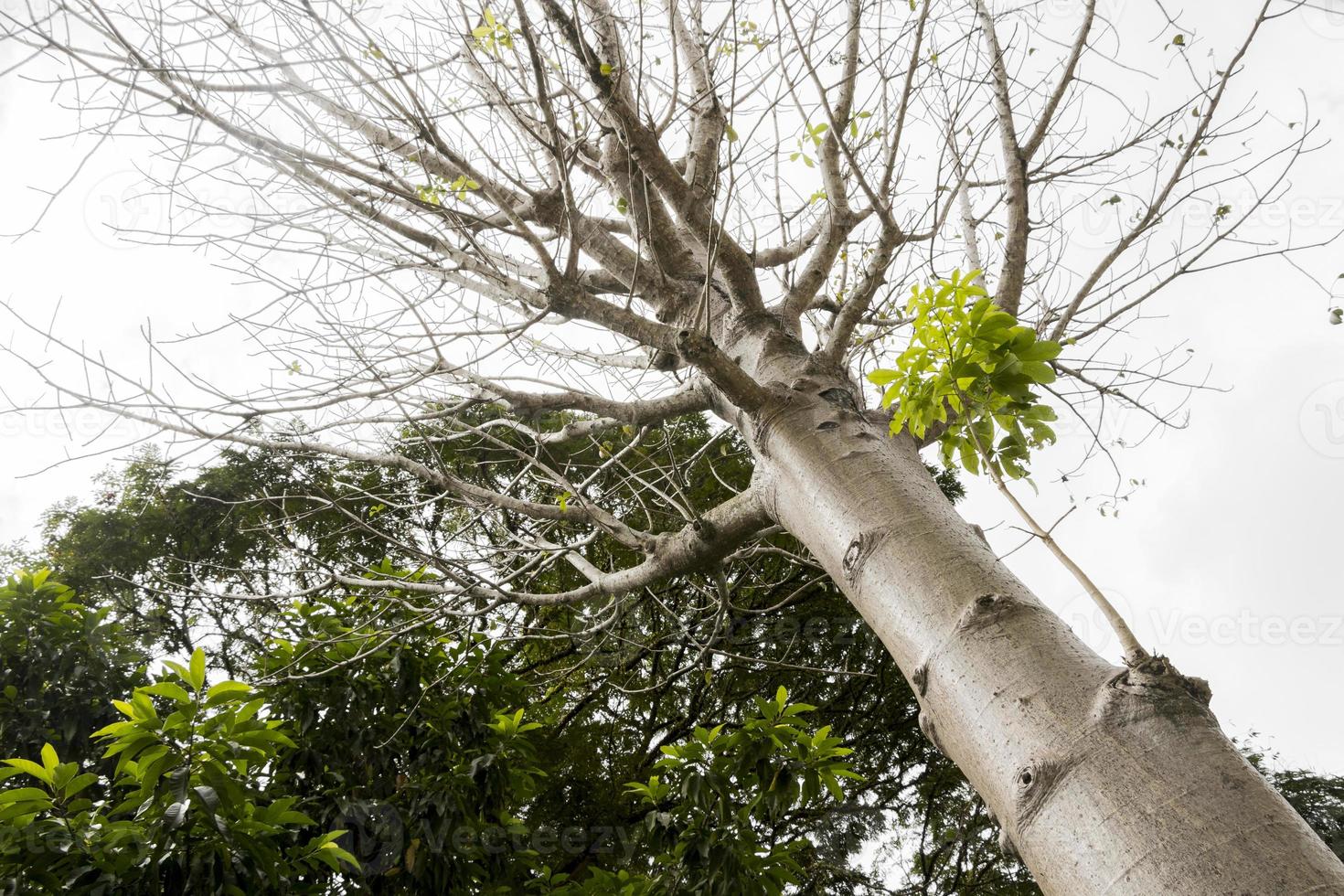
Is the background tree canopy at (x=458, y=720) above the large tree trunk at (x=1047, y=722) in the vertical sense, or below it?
above

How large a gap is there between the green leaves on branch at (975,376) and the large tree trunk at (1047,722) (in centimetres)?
16

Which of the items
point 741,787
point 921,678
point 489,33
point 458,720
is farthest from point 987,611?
point 458,720

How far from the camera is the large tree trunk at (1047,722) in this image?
0.93 m


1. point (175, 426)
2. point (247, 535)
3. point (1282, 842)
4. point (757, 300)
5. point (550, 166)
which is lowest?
point (1282, 842)

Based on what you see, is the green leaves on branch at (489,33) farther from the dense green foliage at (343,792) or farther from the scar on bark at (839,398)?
the dense green foliage at (343,792)

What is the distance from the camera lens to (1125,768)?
1.02m

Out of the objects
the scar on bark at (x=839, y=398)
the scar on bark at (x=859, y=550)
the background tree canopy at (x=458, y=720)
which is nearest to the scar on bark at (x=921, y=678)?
the scar on bark at (x=859, y=550)

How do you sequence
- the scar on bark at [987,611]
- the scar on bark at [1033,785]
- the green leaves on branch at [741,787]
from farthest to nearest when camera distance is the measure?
the green leaves on branch at [741,787], the scar on bark at [987,611], the scar on bark at [1033,785]

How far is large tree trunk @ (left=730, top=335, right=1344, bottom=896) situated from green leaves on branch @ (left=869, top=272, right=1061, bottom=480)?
16cm

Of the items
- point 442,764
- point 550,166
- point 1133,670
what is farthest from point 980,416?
point 442,764

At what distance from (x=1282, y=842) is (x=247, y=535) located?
Result: 633 centimetres

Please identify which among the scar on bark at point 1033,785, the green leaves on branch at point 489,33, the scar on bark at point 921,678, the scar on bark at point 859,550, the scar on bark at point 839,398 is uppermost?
the green leaves on branch at point 489,33

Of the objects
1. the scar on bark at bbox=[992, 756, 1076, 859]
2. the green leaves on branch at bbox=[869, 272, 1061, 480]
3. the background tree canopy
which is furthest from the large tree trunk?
the background tree canopy

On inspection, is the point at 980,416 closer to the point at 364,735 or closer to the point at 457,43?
the point at 457,43
